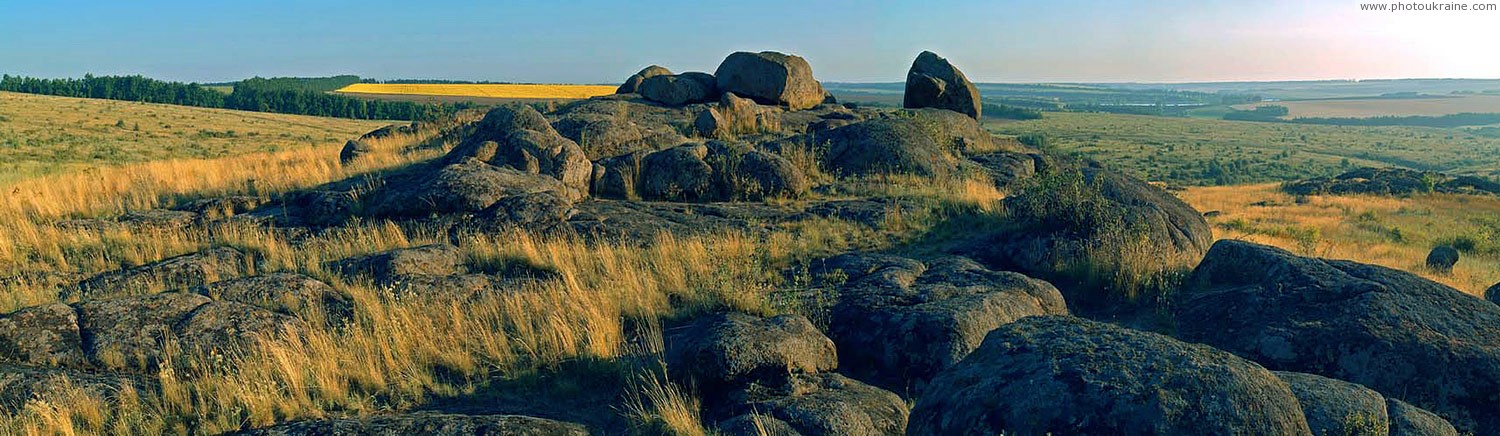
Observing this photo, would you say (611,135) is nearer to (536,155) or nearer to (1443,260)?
(536,155)

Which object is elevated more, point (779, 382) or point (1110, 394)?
point (1110, 394)

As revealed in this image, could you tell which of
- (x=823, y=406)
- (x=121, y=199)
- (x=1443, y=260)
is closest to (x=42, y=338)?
(x=823, y=406)

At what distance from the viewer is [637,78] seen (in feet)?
93.7

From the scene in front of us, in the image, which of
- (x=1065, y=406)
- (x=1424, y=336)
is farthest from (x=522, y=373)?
(x=1424, y=336)

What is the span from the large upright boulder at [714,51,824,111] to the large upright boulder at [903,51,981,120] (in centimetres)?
355

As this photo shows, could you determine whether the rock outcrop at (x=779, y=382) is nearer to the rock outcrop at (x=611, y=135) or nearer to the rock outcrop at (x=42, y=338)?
the rock outcrop at (x=42, y=338)

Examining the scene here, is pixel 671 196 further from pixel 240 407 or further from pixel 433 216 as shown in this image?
pixel 240 407

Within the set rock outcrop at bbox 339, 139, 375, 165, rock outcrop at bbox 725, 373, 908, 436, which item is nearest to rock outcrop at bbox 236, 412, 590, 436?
rock outcrop at bbox 725, 373, 908, 436

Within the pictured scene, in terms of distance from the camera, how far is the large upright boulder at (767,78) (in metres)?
24.3

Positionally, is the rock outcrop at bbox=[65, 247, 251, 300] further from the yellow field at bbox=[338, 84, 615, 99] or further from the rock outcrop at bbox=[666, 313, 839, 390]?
the yellow field at bbox=[338, 84, 615, 99]

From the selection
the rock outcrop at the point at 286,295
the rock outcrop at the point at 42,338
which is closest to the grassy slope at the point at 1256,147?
the rock outcrop at the point at 286,295

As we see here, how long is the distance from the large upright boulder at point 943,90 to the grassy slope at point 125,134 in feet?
99.4

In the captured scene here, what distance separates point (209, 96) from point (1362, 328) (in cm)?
15159

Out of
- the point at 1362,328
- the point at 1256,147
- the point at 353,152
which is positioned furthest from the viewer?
the point at 1256,147
